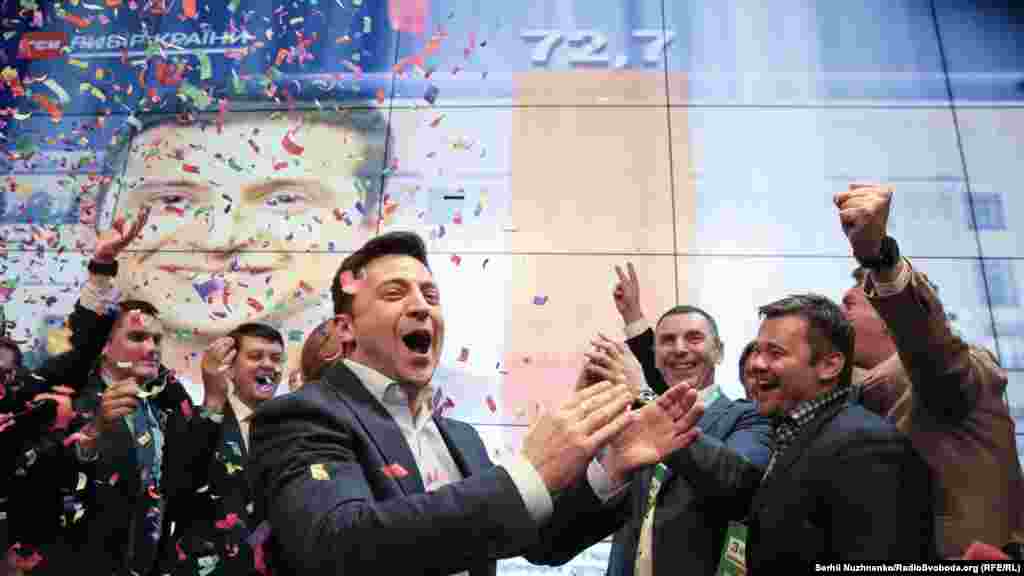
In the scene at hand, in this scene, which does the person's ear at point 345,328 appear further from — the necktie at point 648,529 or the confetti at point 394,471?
the necktie at point 648,529

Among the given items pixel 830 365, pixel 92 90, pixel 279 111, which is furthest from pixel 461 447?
pixel 92 90

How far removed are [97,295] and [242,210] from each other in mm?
2047

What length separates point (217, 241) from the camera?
4508 mm

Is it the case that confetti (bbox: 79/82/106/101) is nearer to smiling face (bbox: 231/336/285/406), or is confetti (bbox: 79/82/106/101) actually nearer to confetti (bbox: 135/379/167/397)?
confetti (bbox: 135/379/167/397)

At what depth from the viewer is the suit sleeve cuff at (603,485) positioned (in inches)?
52.9

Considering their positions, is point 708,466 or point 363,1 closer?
point 708,466

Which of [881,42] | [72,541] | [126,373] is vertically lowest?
[72,541]

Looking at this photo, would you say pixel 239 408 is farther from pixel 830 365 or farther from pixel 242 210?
pixel 830 365

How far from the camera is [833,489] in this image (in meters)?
1.67

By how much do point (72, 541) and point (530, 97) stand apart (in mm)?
3344

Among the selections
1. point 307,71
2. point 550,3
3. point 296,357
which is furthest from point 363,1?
point 296,357

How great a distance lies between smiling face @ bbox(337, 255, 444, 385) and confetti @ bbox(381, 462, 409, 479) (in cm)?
21

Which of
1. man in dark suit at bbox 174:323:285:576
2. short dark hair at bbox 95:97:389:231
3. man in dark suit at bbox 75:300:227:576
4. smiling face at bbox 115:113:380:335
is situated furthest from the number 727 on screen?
man in dark suit at bbox 75:300:227:576

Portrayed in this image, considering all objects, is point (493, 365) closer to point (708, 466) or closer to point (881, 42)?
point (708, 466)
